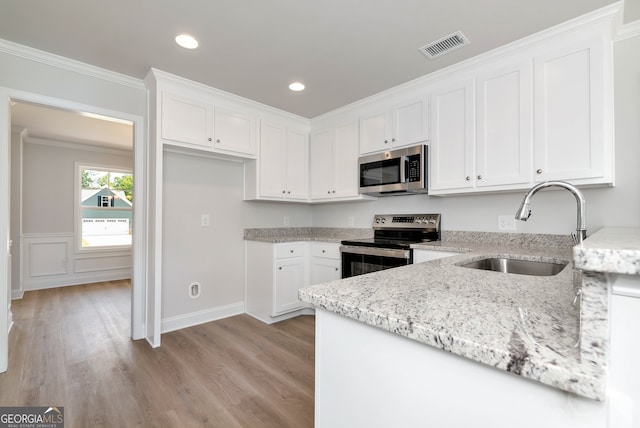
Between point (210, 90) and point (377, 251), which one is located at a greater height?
point (210, 90)

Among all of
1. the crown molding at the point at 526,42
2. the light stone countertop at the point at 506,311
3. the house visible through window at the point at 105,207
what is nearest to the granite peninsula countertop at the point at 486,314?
the light stone countertop at the point at 506,311

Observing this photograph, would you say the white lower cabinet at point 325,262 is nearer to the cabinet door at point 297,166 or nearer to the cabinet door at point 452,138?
the cabinet door at point 297,166

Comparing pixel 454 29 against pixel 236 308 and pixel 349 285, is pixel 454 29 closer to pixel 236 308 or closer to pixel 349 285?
pixel 349 285

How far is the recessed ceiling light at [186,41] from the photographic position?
6.73ft

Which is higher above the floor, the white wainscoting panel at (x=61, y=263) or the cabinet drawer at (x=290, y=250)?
the cabinet drawer at (x=290, y=250)

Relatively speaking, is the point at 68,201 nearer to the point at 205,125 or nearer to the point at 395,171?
the point at 205,125

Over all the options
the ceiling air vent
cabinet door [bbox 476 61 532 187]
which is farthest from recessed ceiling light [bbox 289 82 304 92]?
cabinet door [bbox 476 61 532 187]

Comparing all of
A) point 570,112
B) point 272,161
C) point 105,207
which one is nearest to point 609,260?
point 570,112

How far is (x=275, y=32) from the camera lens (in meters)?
2.01

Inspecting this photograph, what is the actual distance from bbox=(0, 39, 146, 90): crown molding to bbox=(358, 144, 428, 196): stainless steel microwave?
2.26 m

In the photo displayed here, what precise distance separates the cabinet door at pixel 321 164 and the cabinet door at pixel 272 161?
39 cm

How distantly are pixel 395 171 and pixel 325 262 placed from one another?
120cm

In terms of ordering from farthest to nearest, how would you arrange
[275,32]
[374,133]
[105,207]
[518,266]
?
1. [105,207]
2. [374,133]
3. [275,32]
4. [518,266]

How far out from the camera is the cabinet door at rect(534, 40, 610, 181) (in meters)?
1.84
